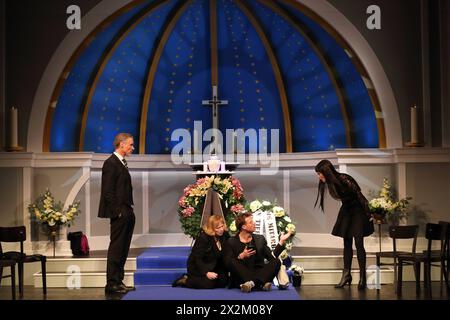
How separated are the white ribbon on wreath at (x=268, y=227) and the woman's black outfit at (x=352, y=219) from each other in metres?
0.83

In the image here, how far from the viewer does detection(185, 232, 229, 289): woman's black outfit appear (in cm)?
841

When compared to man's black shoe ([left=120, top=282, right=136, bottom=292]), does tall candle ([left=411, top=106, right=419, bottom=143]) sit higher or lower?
higher

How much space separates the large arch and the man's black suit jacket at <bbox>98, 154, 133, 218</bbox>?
2.60m

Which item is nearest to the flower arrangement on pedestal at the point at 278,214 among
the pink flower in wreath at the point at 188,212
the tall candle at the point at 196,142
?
the pink flower in wreath at the point at 188,212

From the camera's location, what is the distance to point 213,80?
1209cm

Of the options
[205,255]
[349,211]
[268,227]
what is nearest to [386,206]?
[349,211]

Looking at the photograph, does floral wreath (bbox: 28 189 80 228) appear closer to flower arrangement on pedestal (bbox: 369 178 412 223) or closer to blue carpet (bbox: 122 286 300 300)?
blue carpet (bbox: 122 286 300 300)

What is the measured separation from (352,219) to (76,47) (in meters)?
4.44

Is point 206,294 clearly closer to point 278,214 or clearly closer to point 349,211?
point 278,214

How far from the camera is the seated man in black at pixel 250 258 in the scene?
27.1 ft

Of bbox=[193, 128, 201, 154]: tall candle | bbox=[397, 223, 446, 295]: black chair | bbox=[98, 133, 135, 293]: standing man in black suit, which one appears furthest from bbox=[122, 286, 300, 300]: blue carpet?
bbox=[193, 128, 201, 154]: tall candle

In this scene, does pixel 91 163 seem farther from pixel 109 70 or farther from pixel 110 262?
pixel 110 262

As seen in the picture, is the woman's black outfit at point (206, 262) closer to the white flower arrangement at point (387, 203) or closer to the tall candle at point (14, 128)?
the white flower arrangement at point (387, 203)

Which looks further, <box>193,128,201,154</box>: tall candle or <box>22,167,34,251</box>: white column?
<box>193,128,201,154</box>: tall candle
